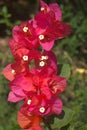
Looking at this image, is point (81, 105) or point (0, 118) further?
point (0, 118)

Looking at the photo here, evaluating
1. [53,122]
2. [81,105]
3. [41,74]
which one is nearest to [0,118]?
[81,105]

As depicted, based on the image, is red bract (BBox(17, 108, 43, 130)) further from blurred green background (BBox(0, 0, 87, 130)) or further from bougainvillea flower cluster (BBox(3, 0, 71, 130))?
blurred green background (BBox(0, 0, 87, 130))

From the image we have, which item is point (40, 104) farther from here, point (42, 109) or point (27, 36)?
point (27, 36)

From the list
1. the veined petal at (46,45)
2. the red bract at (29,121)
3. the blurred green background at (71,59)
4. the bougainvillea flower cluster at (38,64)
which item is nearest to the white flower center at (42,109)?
the bougainvillea flower cluster at (38,64)

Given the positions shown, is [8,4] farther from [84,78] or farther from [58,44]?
[84,78]

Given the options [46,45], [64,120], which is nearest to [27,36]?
[46,45]

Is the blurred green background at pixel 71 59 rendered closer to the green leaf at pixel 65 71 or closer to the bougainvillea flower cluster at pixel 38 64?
the green leaf at pixel 65 71

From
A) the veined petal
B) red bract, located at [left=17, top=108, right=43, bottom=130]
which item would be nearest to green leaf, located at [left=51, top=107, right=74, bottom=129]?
red bract, located at [left=17, top=108, right=43, bottom=130]

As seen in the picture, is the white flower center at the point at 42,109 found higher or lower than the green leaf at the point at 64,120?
higher
